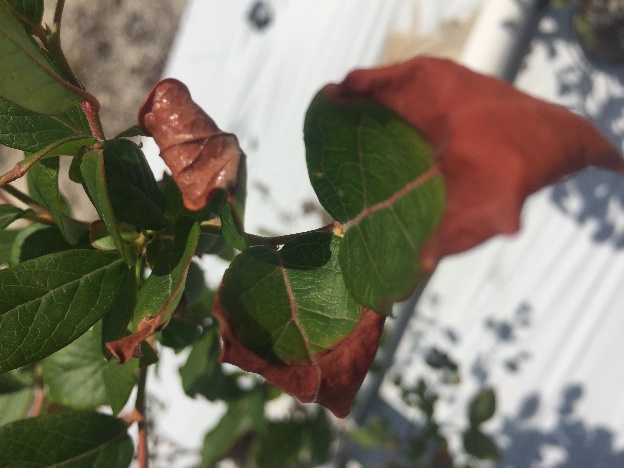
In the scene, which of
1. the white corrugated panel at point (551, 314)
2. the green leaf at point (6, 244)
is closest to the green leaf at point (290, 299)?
the green leaf at point (6, 244)

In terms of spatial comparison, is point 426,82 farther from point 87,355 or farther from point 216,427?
point 216,427

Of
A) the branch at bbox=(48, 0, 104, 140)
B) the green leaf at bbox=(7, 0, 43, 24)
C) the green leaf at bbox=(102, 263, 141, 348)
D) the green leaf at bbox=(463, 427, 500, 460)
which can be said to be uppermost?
the green leaf at bbox=(7, 0, 43, 24)

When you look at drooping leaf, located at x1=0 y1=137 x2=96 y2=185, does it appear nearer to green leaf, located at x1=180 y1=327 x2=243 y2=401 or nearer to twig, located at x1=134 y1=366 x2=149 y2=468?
twig, located at x1=134 y1=366 x2=149 y2=468

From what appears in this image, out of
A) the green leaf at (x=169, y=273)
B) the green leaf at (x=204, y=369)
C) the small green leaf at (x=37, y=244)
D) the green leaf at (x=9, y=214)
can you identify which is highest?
the green leaf at (x=169, y=273)

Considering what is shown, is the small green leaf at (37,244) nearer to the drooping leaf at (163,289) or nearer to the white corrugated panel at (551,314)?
the drooping leaf at (163,289)

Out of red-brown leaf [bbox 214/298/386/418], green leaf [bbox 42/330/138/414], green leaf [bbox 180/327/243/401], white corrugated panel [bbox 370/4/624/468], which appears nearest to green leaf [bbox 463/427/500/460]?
white corrugated panel [bbox 370/4/624/468]

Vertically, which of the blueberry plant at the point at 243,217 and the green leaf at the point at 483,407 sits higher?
the blueberry plant at the point at 243,217

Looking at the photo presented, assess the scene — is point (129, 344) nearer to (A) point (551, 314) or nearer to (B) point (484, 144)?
(B) point (484, 144)

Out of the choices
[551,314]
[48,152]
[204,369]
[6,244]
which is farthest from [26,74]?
[551,314]
